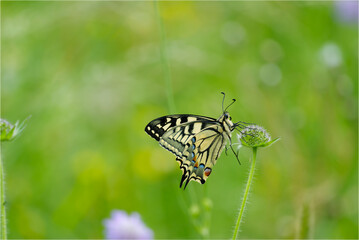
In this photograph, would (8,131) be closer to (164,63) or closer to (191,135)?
(191,135)

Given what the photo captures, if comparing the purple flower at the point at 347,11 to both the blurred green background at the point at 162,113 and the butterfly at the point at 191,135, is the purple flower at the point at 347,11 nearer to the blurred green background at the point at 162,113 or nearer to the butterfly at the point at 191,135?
the blurred green background at the point at 162,113

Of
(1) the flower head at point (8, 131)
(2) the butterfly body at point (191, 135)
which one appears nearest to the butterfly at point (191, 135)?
(2) the butterfly body at point (191, 135)

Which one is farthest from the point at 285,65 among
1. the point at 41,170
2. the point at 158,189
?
the point at 41,170

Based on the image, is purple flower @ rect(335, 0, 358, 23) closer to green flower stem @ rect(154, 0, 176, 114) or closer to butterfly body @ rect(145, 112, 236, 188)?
green flower stem @ rect(154, 0, 176, 114)

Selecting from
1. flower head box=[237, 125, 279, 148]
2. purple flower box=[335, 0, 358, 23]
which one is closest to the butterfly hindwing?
flower head box=[237, 125, 279, 148]

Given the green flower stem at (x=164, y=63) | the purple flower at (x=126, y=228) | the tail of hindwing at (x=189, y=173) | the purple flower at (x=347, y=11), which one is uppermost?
the purple flower at (x=347, y=11)
